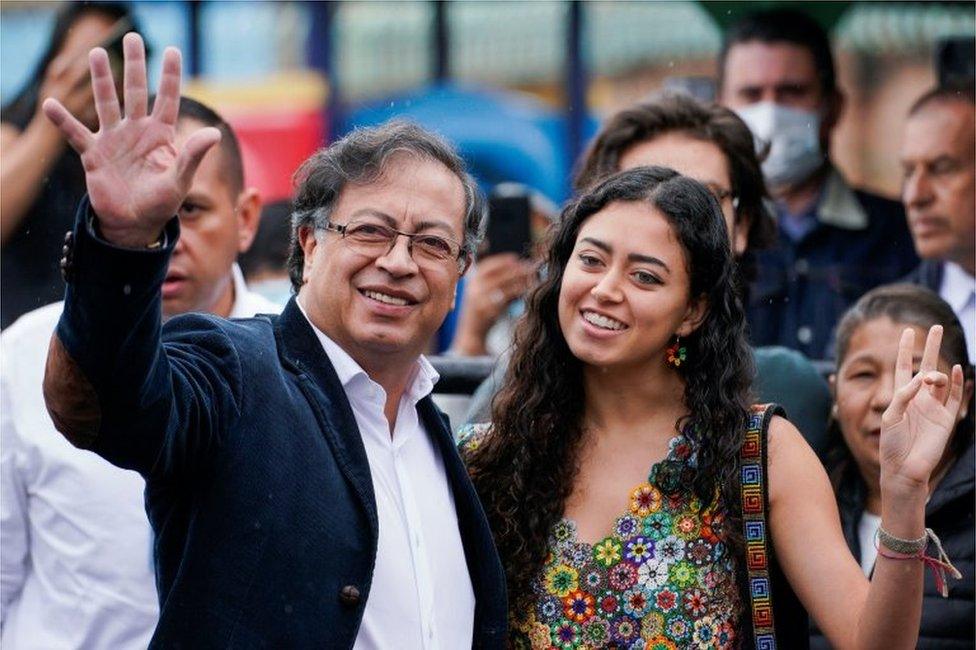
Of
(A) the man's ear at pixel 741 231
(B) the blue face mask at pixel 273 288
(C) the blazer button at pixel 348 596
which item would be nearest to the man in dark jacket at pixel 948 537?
(A) the man's ear at pixel 741 231

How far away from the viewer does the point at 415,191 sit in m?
2.93

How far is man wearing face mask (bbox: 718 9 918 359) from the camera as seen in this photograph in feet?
17.9

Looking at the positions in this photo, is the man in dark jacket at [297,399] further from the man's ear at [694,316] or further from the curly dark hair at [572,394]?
the man's ear at [694,316]

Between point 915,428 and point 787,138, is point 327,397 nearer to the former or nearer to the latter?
point 915,428

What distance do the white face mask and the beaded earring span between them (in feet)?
7.84

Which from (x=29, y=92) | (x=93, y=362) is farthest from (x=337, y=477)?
(x=29, y=92)

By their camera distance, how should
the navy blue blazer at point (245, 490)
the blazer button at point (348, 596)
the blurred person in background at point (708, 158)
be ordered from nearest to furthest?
1. the navy blue blazer at point (245, 490)
2. the blazer button at point (348, 596)
3. the blurred person in background at point (708, 158)

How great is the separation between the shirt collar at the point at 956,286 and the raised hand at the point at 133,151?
9.81 feet

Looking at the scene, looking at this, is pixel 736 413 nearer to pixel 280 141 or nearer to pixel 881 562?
pixel 881 562

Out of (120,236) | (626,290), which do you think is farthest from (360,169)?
(120,236)

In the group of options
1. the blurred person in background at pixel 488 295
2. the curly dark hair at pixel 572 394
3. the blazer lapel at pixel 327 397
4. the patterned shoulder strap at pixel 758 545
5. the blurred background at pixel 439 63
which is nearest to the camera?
the blazer lapel at pixel 327 397

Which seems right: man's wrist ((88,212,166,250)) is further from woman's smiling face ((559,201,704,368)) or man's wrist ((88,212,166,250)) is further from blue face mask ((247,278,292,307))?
blue face mask ((247,278,292,307))

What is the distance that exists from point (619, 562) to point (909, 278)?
8.09 feet

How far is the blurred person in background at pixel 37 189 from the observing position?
5.16 metres
